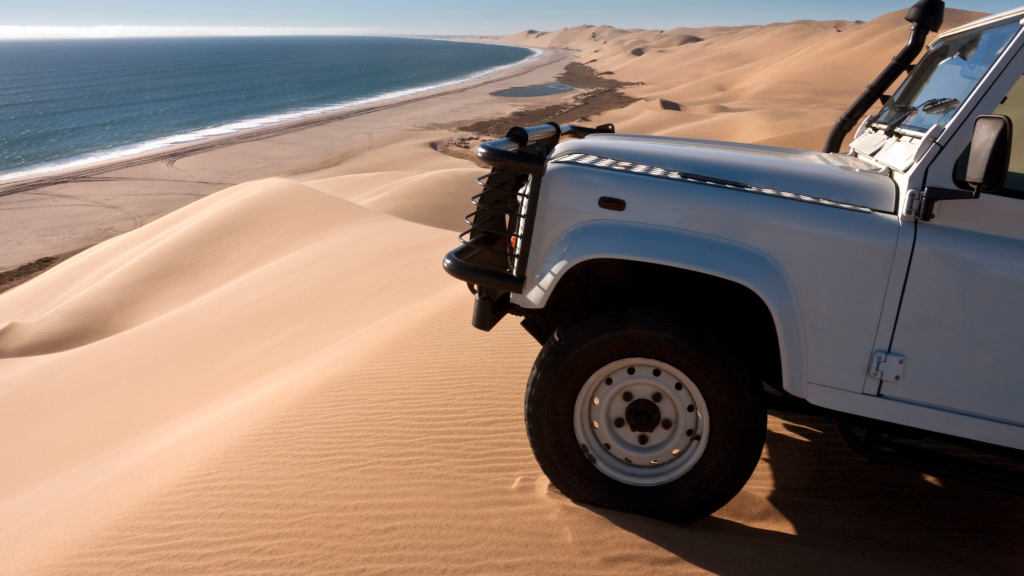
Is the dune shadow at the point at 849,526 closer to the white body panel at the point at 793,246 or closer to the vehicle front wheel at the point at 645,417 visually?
the vehicle front wheel at the point at 645,417

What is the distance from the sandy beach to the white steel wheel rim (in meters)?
0.24

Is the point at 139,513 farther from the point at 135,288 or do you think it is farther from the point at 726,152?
the point at 135,288

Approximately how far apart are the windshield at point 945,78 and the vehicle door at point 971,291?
0.21 metres

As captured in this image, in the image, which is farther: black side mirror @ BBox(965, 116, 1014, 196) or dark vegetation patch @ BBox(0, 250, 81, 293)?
dark vegetation patch @ BBox(0, 250, 81, 293)

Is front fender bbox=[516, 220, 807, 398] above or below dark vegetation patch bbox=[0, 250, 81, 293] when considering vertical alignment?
above

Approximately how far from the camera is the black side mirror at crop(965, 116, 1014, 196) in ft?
7.57

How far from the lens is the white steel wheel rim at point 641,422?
9.85 feet

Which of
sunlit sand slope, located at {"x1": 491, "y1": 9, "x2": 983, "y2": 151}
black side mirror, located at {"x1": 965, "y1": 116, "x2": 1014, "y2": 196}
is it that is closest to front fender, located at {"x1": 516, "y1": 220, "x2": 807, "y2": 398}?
black side mirror, located at {"x1": 965, "y1": 116, "x2": 1014, "y2": 196}

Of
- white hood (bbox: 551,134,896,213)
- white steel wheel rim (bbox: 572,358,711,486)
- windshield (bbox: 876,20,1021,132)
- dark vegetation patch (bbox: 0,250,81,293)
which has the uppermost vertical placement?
windshield (bbox: 876,20,1021,132)

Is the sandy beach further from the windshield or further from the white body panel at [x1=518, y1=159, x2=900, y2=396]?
the windshield

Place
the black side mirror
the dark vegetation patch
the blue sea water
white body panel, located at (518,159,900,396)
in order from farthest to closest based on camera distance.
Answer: the blue sea water < the dark vegetation patch < white body panel, located at (518,159,900,396) < the black side mirror

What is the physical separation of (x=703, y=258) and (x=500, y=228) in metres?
1.06

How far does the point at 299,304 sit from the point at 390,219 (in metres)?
4.57

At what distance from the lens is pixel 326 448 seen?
4023 millimetres
